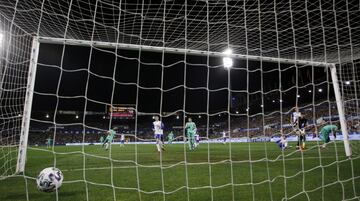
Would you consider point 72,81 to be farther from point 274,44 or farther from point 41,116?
point 274,44

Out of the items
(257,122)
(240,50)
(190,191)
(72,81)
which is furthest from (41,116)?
(190,191)

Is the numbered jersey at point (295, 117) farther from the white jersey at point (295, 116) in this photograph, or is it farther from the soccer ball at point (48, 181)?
the soccer ball at point (48, 181)

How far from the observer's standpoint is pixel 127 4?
19.0ft

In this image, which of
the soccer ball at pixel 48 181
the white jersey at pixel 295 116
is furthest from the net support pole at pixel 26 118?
the white jersey at pixel 295 116

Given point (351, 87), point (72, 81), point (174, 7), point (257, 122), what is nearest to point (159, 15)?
point (174, 7)

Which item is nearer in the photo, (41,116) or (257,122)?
(257,122)

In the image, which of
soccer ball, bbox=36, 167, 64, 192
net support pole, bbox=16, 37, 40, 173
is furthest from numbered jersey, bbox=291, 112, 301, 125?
soccer ball, bbox=36, 167, 64, 192

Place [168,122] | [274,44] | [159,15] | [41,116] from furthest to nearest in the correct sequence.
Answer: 1. [168,122]
2. [41,116]
3. [274,44]
4. [159,15]

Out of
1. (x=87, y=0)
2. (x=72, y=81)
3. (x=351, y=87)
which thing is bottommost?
(x=351, y=87)

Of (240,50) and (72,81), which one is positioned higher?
(72,81)

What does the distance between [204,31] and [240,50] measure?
6.93 ft

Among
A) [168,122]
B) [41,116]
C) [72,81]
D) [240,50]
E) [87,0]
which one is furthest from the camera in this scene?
[168,122]

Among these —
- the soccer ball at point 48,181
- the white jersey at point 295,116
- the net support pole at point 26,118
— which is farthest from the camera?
the white jersey at point 295,116

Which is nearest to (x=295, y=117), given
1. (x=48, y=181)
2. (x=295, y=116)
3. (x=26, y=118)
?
(x=295, y=116)
